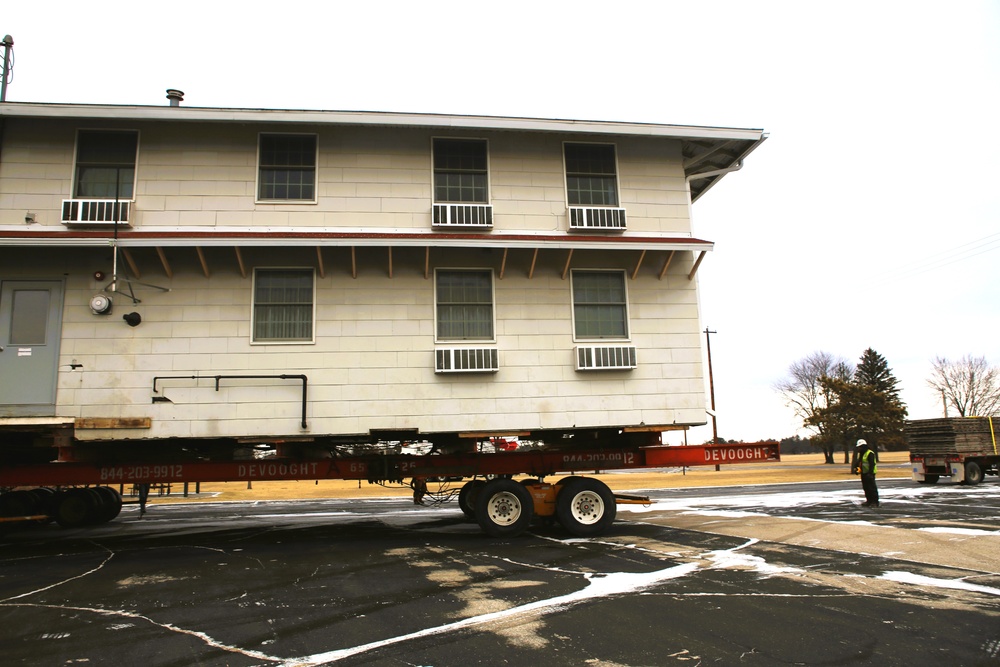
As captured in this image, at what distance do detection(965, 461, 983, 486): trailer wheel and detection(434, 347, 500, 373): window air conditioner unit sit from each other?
21323mm

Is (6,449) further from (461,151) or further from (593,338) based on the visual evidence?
(593,338)

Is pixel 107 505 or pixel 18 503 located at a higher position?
pixel 18 503

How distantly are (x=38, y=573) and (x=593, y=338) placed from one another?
30.6 feet

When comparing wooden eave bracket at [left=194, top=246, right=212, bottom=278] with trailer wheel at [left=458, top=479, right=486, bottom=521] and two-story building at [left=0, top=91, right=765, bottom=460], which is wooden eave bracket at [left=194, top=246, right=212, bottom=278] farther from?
trailer wheel at [left=458, top=479, right=486, bottom=521]

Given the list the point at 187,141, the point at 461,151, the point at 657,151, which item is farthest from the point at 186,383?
the point at 657,151

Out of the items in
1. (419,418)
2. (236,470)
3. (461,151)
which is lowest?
(236,470)

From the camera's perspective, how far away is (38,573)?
29.8 feet

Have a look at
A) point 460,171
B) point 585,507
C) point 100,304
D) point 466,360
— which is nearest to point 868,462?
point 585,507

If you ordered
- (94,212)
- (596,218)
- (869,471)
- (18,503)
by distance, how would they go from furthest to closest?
(869,471)
(18,503)
(596,218)
(94,212)

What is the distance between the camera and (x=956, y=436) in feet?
78.4

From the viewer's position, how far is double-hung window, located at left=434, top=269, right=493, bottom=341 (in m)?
12.1

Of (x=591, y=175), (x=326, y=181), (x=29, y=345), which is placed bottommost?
(x=29, y=345)

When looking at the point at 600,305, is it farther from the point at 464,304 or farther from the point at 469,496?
the point at 469,496

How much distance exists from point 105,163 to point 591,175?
29.6 feet
